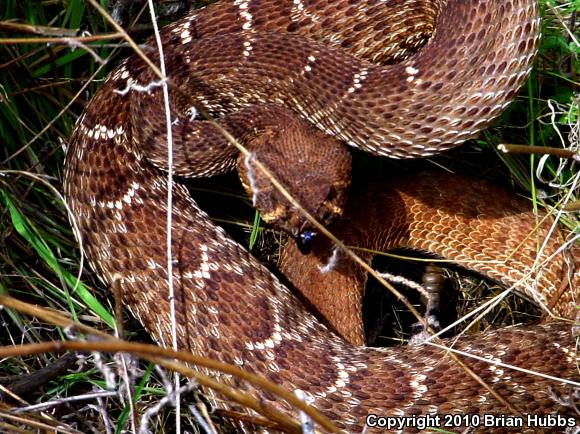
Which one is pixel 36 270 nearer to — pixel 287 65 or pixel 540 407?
pixel 287 65

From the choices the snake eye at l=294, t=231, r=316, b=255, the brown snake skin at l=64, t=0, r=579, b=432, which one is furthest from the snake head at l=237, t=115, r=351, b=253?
the brown snake skin at l=64, t=0, r=579, b=432

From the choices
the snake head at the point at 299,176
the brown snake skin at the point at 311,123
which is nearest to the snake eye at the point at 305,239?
the snake head at the point at 299,176

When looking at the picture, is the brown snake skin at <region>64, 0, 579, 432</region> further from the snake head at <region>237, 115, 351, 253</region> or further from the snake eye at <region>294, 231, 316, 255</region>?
the snake eye at <region>294, 231, 316, 255</region>

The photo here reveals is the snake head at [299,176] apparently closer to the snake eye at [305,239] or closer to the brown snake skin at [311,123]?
the snake eye at [305,239]

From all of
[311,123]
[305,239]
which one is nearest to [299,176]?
[305,239]

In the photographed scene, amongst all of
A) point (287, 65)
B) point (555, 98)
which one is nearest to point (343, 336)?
point (287, 65)

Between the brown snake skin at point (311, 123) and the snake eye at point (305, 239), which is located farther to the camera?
the snake eye at point (305, 239)

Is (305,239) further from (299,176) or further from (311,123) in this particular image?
(311,123)
